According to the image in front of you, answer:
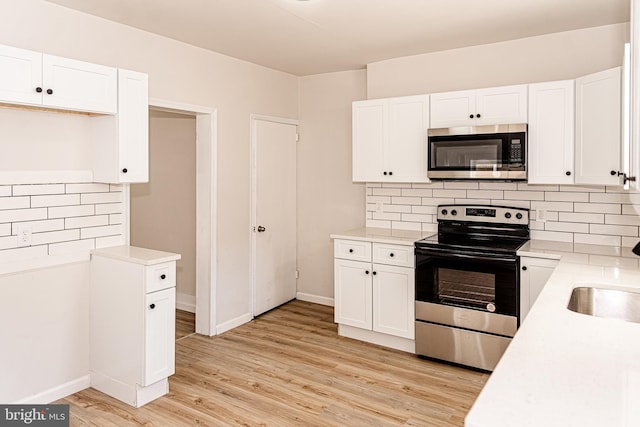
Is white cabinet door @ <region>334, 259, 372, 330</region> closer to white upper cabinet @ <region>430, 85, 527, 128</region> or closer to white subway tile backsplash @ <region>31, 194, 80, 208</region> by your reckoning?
white upper cabinet @ <region>430, 85, 527, 128</region>

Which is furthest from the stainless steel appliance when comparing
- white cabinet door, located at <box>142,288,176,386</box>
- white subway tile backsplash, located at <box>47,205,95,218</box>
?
white subway tile backsplash, located at <box>47,205,95,218</box>

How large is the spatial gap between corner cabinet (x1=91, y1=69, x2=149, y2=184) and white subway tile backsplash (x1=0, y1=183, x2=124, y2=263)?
18cm

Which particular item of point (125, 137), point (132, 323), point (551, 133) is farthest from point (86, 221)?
point (551, 133)

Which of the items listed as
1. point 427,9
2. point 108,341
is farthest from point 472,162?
point 108,341

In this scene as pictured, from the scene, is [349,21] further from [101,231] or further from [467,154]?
[101,231]

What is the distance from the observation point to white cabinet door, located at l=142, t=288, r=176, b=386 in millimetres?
2828

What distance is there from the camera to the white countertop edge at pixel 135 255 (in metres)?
2.83

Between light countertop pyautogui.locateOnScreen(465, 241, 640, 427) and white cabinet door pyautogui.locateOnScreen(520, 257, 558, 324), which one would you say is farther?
white cabinet door pyautogui.locateOnScreen(520, 257, 558, 324)

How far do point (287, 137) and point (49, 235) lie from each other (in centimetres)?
270

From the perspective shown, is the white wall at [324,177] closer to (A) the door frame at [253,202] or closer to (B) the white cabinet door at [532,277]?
(A) the door frame at [253,202]

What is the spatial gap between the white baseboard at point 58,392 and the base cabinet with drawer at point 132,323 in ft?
0.19

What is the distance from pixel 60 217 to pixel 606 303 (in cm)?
323

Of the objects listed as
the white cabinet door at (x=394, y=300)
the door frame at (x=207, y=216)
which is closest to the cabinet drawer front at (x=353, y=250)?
the white cabinet door at (x=394, y=300)

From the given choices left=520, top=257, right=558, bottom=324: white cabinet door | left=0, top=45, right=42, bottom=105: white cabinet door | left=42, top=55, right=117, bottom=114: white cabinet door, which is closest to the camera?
left=0, top=45, right=42, bottom=105: white cabinet door
